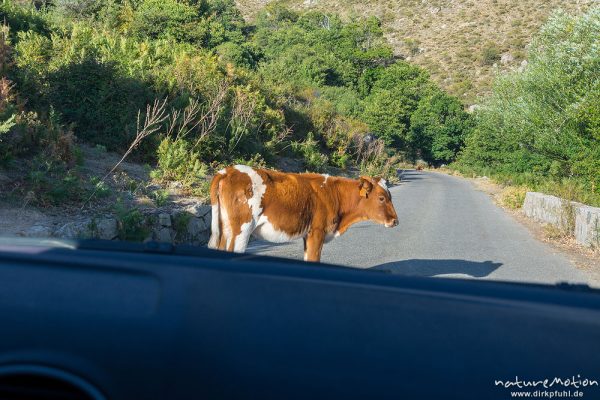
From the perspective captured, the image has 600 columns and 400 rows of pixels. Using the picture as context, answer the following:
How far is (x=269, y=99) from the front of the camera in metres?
28.2

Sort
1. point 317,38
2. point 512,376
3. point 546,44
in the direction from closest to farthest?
point 512,376 < point 546,44 < point 317,38

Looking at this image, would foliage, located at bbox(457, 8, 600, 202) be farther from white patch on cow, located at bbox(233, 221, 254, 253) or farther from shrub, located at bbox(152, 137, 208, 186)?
white patch on cow, located at bbox(233, 221, 254, 253)

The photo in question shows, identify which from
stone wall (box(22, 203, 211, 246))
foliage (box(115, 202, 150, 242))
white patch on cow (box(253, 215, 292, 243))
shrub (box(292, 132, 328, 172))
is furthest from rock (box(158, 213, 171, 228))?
shrub (box(292, 132, 328, 172))

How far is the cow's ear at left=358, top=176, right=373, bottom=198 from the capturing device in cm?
880

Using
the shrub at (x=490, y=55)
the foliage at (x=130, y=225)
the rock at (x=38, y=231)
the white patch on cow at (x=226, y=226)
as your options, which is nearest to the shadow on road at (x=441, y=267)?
the white patch on cow at (x=226, y=226)

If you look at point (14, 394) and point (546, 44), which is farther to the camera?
point (546, 44)

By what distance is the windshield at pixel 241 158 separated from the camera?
883 centimetres

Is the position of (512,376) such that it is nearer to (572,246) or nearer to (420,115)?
(572,246)

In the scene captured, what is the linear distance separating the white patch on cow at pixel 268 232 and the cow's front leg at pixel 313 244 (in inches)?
9.0

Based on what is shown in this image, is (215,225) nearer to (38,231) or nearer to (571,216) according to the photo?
(38,231)

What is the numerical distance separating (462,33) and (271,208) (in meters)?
99.4

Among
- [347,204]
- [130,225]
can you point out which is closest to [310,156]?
[130,225]

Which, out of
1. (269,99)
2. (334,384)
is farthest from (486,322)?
(269,99)

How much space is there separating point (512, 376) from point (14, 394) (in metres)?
1.61
